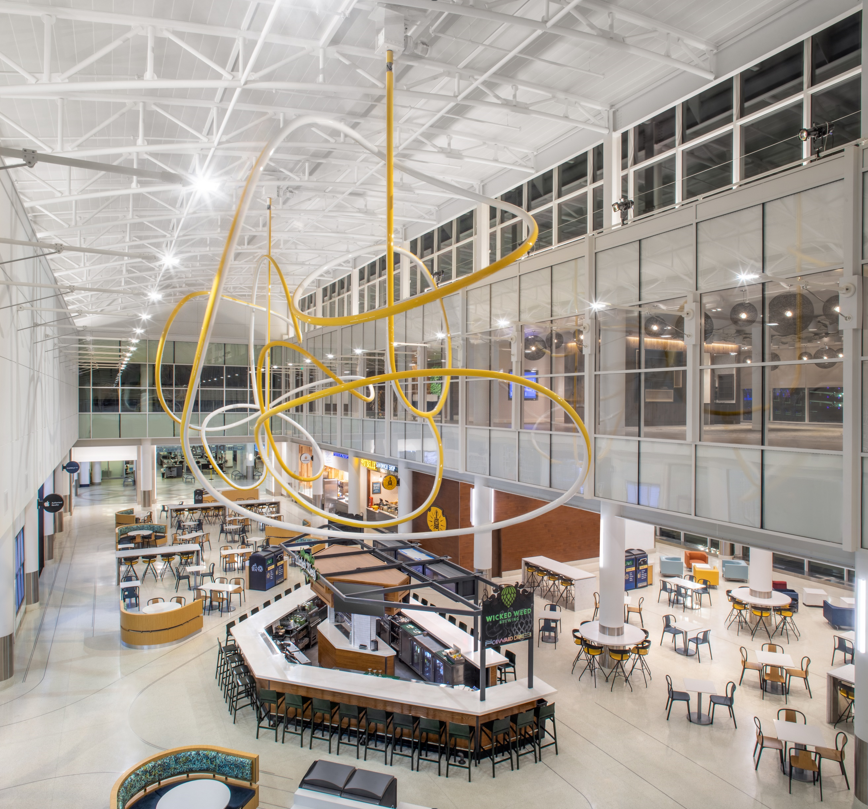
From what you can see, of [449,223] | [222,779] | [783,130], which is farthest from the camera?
[449,223]

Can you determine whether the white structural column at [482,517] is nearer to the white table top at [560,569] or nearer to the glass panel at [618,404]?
the white table top at [560,569]

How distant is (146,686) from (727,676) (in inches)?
536

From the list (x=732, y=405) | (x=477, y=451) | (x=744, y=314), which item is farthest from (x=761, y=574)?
(x=744, y=314)

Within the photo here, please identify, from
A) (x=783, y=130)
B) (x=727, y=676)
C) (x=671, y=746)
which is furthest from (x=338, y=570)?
(x=783, y=130)

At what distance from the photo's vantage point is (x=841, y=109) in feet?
36.1

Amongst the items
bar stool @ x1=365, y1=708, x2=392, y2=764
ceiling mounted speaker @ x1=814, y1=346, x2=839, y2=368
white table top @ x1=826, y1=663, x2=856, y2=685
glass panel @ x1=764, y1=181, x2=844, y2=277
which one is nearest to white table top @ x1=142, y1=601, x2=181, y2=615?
bar stool @ x1=365, y1=708, x2=392, y2=764

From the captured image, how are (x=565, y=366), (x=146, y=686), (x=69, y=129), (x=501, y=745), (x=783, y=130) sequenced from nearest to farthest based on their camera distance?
(x=501, y=745) → (x=783, y=130) → (x=146, y=686) → (x=69, y=129) → (x=565, y=366)

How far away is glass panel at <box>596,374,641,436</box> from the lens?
13789 mm

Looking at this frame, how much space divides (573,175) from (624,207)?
382cm

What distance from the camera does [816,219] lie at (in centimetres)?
1016

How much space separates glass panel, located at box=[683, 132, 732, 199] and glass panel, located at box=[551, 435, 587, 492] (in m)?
6.45

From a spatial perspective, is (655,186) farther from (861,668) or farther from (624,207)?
(861,668)

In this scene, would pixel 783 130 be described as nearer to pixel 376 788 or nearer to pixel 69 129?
pixel 376 788

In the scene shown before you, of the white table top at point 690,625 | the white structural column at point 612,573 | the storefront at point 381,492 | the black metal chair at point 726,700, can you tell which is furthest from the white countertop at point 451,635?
the storefront at point 381,492
